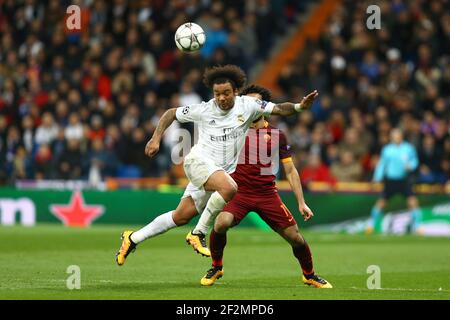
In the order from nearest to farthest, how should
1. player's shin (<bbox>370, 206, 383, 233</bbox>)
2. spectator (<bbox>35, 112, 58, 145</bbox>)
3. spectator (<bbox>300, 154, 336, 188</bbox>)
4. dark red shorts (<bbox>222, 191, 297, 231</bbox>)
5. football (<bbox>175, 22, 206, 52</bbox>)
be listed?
1. dark red shorts (<bbox>222, 191, 297, 231</bbox>)
2. football (<bbox>175, 22, 206, 52</bbox>)
3. player's shin (<bbox>370, 206, 383, 233</bbox>)
4. spectator (<bbox>300, 154, 336, 188</bbox>)
5. spectator (<bbox>35, 112, 58, 145</bbox>)

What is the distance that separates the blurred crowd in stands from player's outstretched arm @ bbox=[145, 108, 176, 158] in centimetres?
1236

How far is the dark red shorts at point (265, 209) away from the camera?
11.7m

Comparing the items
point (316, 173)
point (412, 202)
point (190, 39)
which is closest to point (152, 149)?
point (190, 39)

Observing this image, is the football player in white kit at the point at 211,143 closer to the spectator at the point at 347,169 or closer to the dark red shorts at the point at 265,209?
the dark red shorts at the point at 265,209

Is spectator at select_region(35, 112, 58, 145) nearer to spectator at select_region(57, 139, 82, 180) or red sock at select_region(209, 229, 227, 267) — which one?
spectator at select_region(57, 139, 82, 180)

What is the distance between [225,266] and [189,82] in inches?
457

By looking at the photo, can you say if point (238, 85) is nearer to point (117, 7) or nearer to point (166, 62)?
point (166, 62)

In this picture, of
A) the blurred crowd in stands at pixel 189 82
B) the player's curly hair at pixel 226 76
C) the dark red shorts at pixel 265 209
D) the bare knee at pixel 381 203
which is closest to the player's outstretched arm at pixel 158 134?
the player's curly hair at pixel 226 76

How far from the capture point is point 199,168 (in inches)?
442

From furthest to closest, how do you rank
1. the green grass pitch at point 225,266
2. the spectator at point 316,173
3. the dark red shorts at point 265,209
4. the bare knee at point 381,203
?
the spectator at point 316,173 < the bare knee at point 381,203 < the dark red shorts at point 265,209 < the green grass pitch at point 225,266

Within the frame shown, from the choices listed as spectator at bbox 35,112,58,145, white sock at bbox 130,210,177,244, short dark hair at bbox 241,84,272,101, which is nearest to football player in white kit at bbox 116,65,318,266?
white sock at bbox 130,210,177,244

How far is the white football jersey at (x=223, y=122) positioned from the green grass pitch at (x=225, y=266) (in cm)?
143

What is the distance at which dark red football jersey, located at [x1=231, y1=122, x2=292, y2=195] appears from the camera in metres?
11.9
